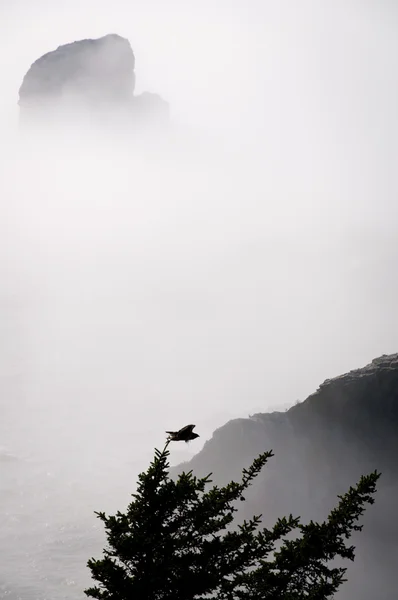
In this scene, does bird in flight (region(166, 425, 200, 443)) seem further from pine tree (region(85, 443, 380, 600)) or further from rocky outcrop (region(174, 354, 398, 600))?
rocky outcrop (region(174, 354, 398, 600))

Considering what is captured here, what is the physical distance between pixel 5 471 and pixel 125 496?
37.2 metres

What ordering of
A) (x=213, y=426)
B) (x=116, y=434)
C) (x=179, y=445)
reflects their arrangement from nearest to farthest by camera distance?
(x=179, y=445), (x=116, y=434), (x=213, y=426)

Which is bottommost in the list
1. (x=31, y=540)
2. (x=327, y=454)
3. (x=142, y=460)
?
(x=327, y=454)

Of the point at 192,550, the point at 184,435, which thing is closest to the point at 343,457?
the point at 192,550

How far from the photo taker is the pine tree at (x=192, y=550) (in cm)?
802

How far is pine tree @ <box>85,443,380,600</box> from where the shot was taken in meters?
8.02

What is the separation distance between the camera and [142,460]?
126500mm

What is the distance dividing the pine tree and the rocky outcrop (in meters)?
46.3

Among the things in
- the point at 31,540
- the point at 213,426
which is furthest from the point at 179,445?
the point at 31,540

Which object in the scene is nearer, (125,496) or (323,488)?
(323,488)

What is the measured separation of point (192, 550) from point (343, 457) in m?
50.1

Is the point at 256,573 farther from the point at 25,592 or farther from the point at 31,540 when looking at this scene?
the point at 31,540

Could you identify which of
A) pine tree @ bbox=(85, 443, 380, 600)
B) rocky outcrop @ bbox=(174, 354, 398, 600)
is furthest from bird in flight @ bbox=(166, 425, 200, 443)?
rocky outcrop @ bbox=(174, 354, 398, 600)

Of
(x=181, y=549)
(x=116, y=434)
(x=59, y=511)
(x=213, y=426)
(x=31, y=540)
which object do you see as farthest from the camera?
(x=213, y=426)
